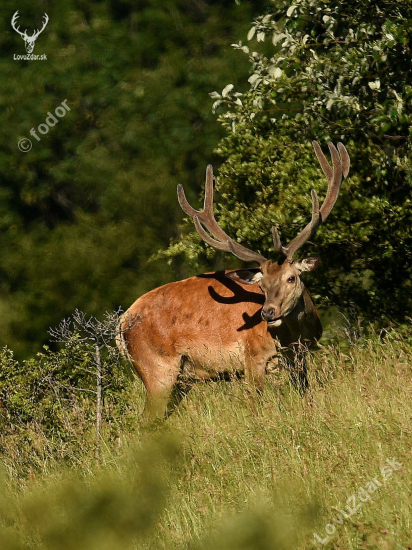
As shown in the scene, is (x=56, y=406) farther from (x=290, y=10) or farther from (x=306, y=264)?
(x=290, y=10)

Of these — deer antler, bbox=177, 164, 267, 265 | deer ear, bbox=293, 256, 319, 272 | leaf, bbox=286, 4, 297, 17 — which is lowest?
deer ear, bbox=293, 256, 319, 272

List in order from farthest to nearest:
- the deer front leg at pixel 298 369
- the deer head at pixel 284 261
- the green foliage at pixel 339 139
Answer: the green foliage at pixel 339 139, the deer head at pixel 284 261, the deer front leg at pixel 298 369

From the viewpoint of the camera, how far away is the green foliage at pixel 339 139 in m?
8.50

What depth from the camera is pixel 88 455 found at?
6.41 metres

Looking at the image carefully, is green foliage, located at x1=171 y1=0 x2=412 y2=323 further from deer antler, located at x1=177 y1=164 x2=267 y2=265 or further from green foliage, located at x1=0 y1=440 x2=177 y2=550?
green foliage, located at x1=0 y1=440 x2=177 y2=550

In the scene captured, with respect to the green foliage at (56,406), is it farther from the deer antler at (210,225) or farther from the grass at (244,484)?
the deer antler at (210,225)

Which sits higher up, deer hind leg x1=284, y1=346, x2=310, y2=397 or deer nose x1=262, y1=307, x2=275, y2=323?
deer nose x1=262, y1=307, x2=275, y2=323

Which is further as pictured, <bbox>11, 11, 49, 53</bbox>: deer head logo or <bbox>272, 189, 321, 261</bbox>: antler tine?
<bbox>11, 11, 49, 53</bbox>: deer head logo

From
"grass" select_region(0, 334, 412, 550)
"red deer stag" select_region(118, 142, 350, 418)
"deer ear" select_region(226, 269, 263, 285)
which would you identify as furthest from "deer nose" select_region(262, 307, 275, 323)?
"grass" select_region(0, 334, 412, 550)

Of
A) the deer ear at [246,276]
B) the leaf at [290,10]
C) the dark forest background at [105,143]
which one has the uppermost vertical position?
the leaf at [290,10]

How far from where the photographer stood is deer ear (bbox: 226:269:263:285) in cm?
823

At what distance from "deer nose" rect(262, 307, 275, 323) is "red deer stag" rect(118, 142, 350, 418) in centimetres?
16

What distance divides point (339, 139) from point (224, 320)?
8.15 ft

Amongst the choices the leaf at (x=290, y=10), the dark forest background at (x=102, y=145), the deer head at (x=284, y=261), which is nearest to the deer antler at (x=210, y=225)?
the deer head at (x=284, y=261)
